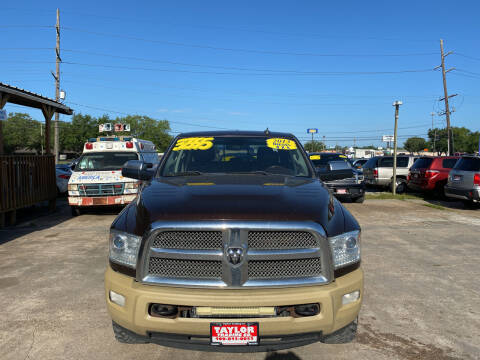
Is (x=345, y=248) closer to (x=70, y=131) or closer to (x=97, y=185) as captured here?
(x=97, y=185)

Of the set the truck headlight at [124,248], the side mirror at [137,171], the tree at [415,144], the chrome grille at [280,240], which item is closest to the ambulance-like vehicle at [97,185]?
the side mirror at [137,171]

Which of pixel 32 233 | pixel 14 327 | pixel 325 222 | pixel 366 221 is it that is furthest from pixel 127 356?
pixel 366 221

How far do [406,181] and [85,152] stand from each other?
13.0m

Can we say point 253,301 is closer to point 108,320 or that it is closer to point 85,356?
point 85,356

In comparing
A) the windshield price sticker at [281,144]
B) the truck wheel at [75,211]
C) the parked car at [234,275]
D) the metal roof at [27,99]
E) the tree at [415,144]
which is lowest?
the truck wheel at [75,211]

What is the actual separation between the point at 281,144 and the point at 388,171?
14461 mm

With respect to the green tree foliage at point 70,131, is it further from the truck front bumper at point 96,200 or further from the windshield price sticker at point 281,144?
the windshield price sticker at point 281,144

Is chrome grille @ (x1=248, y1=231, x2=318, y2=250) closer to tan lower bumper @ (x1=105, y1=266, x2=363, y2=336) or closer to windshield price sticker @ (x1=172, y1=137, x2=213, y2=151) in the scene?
tan lower bumper @ (x1=105, y1=266, x2=363, y2=336)

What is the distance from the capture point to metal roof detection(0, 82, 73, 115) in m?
8.88

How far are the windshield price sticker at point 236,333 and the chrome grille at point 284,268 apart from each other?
0.31 metres

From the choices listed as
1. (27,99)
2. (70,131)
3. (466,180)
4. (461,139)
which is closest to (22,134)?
(70,131)

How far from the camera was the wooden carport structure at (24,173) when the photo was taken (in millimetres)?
8778

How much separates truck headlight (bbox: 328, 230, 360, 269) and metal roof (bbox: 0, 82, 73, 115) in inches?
342

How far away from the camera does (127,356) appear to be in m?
3.05
